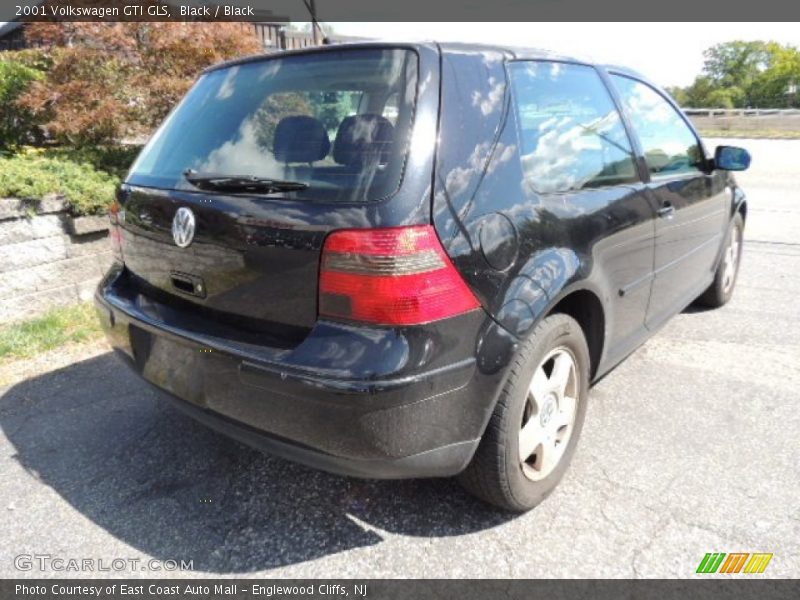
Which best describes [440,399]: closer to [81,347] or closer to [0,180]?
[81,347]

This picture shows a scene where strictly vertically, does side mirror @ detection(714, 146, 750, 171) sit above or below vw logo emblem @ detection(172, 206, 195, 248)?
above

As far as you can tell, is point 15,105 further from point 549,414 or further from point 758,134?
point 758,134

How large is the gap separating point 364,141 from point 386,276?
48 cm

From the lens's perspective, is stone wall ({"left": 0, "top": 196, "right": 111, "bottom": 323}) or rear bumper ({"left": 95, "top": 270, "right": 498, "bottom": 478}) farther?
stone wall ({"left": 0, "top": 196, "right": 111, "bottom": 323})

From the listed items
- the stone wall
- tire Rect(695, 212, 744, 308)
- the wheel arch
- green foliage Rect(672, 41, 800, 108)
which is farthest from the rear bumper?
green foliage Rect(672, 41, 800, 108)

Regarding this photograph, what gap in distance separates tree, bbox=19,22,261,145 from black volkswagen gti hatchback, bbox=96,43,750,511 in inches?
128

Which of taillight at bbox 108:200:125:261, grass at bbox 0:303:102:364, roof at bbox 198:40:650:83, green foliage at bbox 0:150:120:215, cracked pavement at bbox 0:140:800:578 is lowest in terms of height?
grass at bbox 0:303:102:364

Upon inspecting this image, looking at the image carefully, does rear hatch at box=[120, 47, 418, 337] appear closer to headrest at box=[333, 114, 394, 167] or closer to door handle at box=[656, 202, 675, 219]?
headrest at box=[333, 114, 394, 167]

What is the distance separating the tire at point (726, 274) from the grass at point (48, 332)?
4504 mm

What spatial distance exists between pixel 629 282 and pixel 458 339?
1.33 metres

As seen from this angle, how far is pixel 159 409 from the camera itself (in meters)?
3.20

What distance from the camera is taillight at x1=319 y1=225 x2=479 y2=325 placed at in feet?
5.89

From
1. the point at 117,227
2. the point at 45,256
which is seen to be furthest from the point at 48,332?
the point at 117,227

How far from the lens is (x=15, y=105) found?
571 cm
